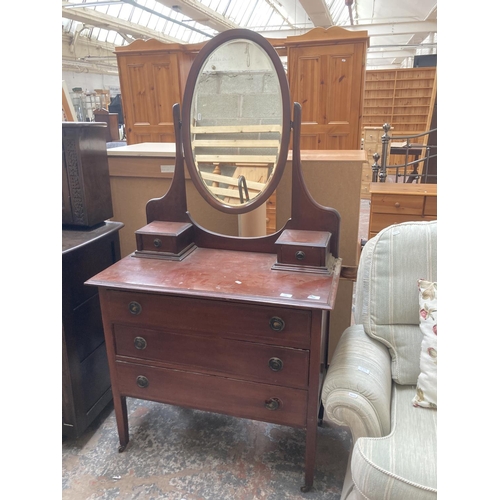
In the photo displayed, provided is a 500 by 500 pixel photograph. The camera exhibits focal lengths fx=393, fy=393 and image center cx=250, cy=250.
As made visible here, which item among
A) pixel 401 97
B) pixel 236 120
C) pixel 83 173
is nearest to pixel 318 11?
pixel 401 97

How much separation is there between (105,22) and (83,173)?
21.7 feet

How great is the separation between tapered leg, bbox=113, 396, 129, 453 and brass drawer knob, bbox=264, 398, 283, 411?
1.80 ft

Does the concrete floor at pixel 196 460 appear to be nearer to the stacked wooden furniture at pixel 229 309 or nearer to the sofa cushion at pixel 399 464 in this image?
the stacked wooden furniture at pixel 229 309

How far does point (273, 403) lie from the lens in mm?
1211

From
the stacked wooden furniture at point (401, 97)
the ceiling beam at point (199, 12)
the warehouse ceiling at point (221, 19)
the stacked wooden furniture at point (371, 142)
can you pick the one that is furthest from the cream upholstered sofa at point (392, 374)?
the stacked wooden furniture at point (401, 97)

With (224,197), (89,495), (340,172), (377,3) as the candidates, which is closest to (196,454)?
(89,495)

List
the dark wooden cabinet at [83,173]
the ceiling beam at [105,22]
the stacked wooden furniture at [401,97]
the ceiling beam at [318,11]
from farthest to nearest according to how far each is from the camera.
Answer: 1. the stacked wooden furniture at [401,97]
2. the ceiling beam at [105,22]
3. the ceiling beam at [318,11]
4. the dark wooden cabinet at [83,173]

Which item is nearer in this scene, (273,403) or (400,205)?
(273,403)

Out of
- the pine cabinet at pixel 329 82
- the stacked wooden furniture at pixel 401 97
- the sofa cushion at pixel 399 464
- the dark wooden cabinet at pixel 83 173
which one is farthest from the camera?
the stacked wooden furniture at pixel 401 97

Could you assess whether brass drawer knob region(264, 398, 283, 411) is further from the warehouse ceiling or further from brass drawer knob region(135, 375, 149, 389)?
the warehouse ceiling

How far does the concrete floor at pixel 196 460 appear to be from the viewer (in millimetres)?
1311

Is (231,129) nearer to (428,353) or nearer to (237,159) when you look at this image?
(237,159)
